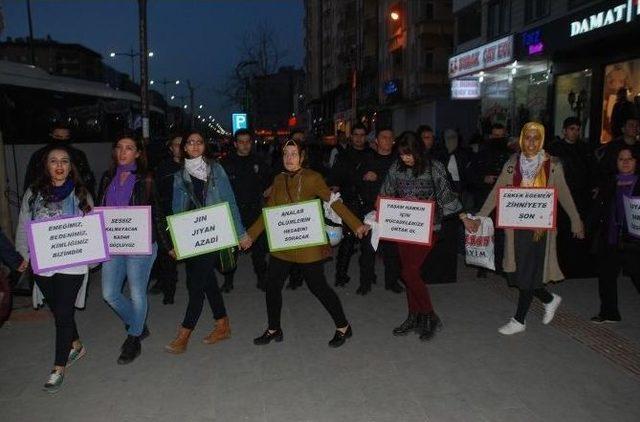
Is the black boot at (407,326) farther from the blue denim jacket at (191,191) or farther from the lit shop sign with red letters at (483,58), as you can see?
the lit shop sign with red letters at (483,58)

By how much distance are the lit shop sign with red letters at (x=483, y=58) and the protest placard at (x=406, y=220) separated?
1352cm

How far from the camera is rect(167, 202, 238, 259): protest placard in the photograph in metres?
5.15

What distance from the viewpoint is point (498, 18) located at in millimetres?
21469

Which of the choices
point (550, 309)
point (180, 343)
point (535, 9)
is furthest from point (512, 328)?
point (535, 9)

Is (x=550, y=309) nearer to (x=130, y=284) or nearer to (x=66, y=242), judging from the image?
(x=130, y=284)

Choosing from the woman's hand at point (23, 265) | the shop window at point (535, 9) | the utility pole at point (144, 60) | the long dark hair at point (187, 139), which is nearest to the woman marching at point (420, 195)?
the long dark hair at point (187, 139)

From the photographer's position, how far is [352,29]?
5859cm

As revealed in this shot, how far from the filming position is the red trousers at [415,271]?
18.4ft

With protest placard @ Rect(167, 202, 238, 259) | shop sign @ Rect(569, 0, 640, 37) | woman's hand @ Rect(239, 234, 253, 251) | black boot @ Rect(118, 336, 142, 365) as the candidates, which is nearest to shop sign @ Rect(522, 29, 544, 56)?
shop sign @ Rect(569, 0, 640, 37)

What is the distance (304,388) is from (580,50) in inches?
517

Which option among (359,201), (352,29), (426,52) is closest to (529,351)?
(359,201)

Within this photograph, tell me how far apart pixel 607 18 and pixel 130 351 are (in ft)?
38.1

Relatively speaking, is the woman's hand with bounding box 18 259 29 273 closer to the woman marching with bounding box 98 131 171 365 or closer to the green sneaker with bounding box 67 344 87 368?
the woman marching with bounding box 98 131 171 365

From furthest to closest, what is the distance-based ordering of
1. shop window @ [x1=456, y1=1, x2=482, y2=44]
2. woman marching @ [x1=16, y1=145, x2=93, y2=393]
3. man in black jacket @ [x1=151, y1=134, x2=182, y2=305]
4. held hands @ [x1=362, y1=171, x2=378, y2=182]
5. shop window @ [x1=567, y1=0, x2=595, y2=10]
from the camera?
shop window @ [x1=456, y1=1, x2=482, y2=44] → shop window @ [x1=567, y1=0, x2=595, y2=10] → held hands @ [x1=362, y1=171, x2=378, y2=182] → man in black jacket @ [x1=151, y1=134, x2=182, y2=305] → woman marching @ [x1=16, y1=145, x2=93, y2=393]
